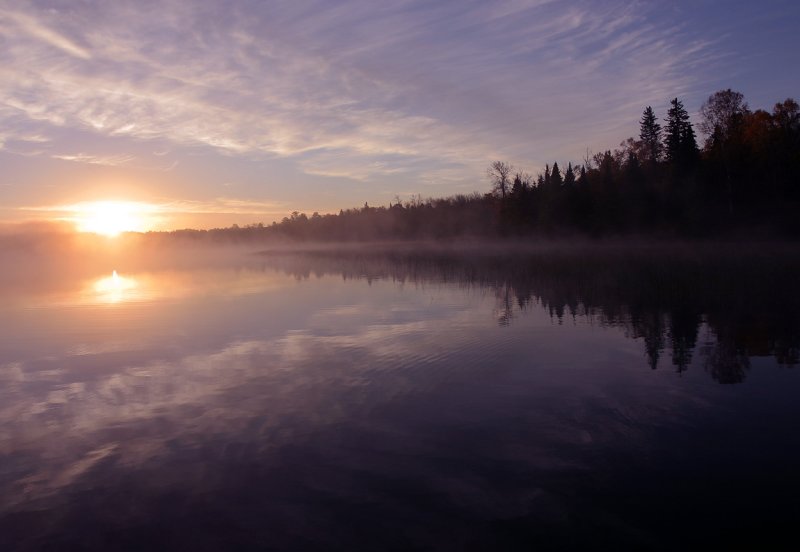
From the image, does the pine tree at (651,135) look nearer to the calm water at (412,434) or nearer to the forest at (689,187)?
the forest at (689,187)

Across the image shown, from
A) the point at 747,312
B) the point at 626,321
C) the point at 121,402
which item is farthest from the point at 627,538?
the point at 747,312

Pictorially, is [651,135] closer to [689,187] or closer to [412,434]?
[689,187]

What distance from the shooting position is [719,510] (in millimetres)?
7164

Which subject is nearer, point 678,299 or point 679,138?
point 678,299

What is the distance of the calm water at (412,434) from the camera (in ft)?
23.4

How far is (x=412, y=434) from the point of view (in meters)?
10.0

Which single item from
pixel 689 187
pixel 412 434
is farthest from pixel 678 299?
pixel 689 187

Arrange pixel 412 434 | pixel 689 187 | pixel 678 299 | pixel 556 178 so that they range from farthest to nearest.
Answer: pixel 556 178 < pixel 689 187 < pixel 678 299 < pixel 412 434

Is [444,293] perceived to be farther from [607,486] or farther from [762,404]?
[607,486]

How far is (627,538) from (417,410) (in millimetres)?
5159

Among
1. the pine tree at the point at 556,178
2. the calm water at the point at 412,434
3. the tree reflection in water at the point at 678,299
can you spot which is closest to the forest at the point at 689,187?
the pine tree at the point at 556,178

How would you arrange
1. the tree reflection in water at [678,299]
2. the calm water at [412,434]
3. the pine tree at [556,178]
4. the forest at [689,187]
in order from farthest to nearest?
the pine tree at [556,178], the forest at [689,187], the tree reflection in water at [678,299], the calm water at [412,434]

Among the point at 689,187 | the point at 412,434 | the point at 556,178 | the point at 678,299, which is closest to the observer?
the point at 412,434

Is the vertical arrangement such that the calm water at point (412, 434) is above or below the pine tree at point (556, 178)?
below
